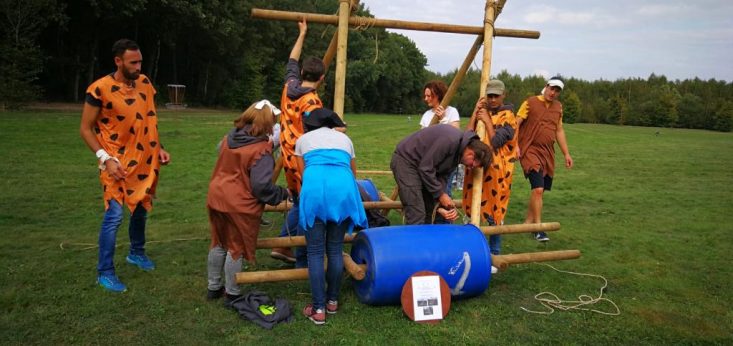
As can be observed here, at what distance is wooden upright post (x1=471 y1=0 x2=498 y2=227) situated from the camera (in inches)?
223

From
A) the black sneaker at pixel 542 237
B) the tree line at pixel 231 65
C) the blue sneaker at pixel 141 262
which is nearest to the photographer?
the blue sneaker at pixel 141 262

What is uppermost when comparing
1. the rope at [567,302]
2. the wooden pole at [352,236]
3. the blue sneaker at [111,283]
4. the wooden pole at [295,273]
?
the wooden pole at [352,236]

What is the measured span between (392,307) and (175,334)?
1.78m

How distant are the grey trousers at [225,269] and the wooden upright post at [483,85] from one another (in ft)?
8.32

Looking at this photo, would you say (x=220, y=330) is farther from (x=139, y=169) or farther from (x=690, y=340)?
→ (x=690, y=340)

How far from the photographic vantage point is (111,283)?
474 cm

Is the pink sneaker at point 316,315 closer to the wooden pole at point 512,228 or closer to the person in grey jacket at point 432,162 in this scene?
the person in grey jacket at point 432,162

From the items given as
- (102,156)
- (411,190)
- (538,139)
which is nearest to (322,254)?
(411,190)

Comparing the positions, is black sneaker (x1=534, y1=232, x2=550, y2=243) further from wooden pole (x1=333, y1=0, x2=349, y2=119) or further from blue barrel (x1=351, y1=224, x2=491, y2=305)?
wooden pole (x1=333, y1=0, x2=349, y2=119)

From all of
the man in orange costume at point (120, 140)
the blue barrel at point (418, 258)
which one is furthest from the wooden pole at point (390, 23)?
the blue barrel at point (418, 258)

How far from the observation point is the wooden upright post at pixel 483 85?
5.66 meters

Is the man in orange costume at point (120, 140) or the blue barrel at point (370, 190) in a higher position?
the man in orange costume at point (120, 140)

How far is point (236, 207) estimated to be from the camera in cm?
429

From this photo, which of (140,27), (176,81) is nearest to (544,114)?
(140,27)
